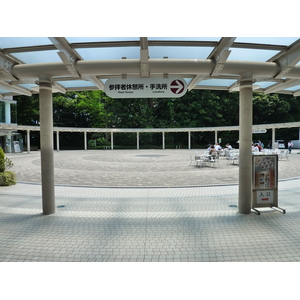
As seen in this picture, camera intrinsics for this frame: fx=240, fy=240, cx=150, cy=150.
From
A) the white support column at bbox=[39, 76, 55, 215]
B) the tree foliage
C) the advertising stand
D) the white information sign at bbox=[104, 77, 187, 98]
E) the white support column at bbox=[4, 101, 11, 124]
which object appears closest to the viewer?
the white information sign at bbox=[104, 77, 187, 98]

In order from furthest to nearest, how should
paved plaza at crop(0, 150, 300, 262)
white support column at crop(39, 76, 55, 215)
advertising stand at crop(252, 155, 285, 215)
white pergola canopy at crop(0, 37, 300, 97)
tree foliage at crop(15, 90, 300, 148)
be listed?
tree foliage at crop(15, 90, 300, 148)
advertising stand at crop(252, 155, 285, 215)
white support column at crop(39, 76, 55, 215)
white pergola canopy at crop(0, 37, 300, 97)
paved plaza at crop(0, 150, 300, 262)

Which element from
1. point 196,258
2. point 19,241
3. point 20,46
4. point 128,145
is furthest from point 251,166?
point 128,145

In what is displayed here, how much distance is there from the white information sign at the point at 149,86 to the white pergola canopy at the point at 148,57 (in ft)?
0.62

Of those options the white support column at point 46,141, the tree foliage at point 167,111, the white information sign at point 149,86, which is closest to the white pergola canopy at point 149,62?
the white support column at point 46,141

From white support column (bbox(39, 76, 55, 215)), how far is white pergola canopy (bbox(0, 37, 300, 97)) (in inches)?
14.1

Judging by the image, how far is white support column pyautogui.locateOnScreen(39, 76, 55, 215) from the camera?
6031 mm

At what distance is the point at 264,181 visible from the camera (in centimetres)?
636

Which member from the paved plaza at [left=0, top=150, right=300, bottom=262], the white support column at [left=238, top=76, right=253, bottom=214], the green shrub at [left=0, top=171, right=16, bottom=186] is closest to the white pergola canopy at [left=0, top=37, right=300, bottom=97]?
the white support column at [left=238, top=76, right=253, bottom=214]

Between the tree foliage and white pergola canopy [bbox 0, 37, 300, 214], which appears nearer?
white pergola canopy [bbox 0, 37, 300, 214]

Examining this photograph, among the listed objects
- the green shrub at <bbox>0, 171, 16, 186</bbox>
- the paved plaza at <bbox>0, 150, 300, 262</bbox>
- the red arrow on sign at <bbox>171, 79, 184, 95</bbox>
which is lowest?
the paved plaza at <bbox>0, 150, 300, 262</bbox>

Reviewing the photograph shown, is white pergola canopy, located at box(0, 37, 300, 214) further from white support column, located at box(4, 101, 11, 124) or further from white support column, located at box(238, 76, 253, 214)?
white support column, located at box(4, 101, 11, 124)

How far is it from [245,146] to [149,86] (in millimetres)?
2862

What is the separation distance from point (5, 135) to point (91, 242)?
105ft

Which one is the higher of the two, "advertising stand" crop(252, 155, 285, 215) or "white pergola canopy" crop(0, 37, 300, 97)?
"white pergola canopy" crop(0, 37, 300, 97)
